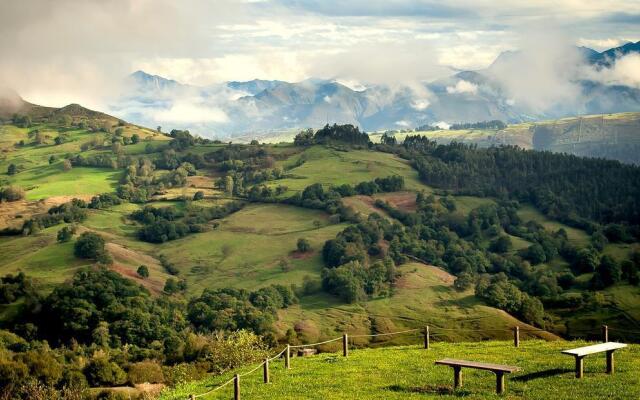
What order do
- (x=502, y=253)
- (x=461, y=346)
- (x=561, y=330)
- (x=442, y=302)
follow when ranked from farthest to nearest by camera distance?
(x=502, y=253)
(x=442, y=302)
(x=561, y=330)
(x=461, y=346)

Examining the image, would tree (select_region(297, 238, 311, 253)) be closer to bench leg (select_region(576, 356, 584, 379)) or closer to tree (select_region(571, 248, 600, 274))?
tree (select_region(571, 248, 600, 274))

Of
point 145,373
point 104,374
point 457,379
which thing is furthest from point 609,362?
point 104,374

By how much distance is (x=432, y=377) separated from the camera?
37.6m

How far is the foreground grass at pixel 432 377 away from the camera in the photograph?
111 ft

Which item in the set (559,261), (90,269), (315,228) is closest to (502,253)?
(559,261)

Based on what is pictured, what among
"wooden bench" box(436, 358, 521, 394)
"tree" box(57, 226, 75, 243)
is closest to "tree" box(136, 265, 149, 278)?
"tree" box(57, 226, 75, 243)

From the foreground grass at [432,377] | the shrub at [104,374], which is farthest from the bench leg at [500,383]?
the shrub at [104,374]

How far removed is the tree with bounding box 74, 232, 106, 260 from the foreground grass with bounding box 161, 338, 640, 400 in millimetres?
119572

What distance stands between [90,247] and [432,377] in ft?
434

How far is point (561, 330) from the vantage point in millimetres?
121000

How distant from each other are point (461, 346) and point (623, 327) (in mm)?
93248

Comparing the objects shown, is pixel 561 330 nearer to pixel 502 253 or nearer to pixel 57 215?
pixel 502 253

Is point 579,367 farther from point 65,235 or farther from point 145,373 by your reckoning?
point 65,235

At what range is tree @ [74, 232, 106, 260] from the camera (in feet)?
515
